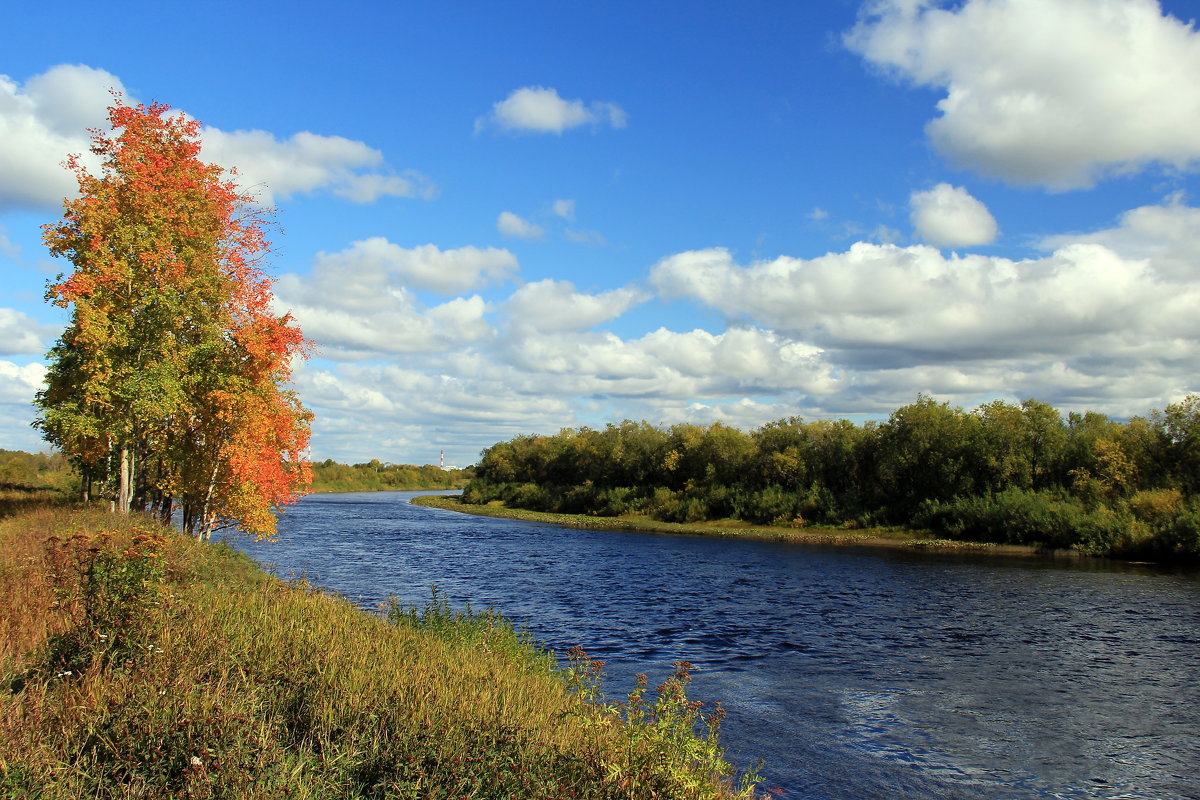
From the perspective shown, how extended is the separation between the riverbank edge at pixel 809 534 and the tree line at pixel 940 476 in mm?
2018

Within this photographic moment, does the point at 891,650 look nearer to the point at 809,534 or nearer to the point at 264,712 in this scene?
the point at 264,712

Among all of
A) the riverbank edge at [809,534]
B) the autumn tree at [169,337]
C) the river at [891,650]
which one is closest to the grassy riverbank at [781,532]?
the riverbank edge at [809,534]

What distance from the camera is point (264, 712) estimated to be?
27.9ft

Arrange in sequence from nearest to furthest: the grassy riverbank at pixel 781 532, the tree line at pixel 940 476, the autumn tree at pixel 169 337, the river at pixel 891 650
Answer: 1. the river at pixel 891 650
2. the autumn tree at pixel 169 337
3. the tree line at pixel 940 476
4. the grassy riverbank at pixel 781 532

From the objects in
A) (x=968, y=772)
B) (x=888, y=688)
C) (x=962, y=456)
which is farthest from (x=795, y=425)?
(x=968, y=772)

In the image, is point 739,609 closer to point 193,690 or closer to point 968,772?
point 968,772

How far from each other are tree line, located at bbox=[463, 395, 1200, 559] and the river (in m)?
8.43

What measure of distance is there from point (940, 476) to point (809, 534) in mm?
13783

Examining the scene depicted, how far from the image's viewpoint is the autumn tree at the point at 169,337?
853 inches

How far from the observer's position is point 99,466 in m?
29.4

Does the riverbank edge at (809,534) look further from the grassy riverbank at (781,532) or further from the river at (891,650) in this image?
the river at (891,650)

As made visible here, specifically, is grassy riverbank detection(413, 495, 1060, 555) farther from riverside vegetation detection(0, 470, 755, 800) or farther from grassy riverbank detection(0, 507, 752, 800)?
grassy riverbank detection(0, 507, 752, 800)

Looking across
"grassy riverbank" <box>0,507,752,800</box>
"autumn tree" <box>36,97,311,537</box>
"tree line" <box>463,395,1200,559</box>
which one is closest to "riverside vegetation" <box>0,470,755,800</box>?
"grassy riverbank" <box>0,507,752,800</box>

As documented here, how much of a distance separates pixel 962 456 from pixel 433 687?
2825 inches
